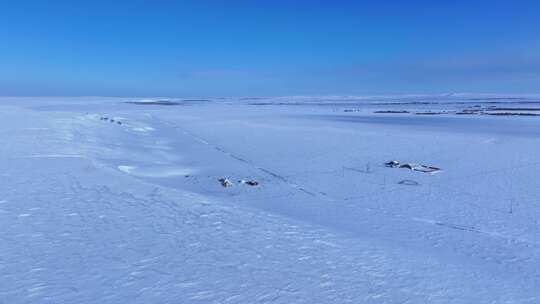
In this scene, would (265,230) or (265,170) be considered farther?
(265,170)

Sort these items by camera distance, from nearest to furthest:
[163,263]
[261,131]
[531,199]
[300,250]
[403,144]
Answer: [163,263] → [300,250] → [531,199] → [403,144] → [261,131]

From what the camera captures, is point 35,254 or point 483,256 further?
point 483,256

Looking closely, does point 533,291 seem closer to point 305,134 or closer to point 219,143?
point 219,143

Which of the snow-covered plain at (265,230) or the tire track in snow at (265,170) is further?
the tire track in snow at (265,170)

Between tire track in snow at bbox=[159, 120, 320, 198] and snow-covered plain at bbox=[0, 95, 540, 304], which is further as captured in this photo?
tire track in snow at bbox=[159, 120, 320, 198]

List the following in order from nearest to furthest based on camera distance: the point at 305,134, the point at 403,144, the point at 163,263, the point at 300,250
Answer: the point at 163,263, the point at 300,250, the point at 403,144, the point at 305,134

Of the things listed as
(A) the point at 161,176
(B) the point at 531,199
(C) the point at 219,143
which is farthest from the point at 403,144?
(A) the point at 161,176

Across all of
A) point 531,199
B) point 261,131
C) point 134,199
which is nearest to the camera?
point 134,199

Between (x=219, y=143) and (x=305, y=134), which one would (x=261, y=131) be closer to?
(x=305, y=134)

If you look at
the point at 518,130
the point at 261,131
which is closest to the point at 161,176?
the point at 261,131
